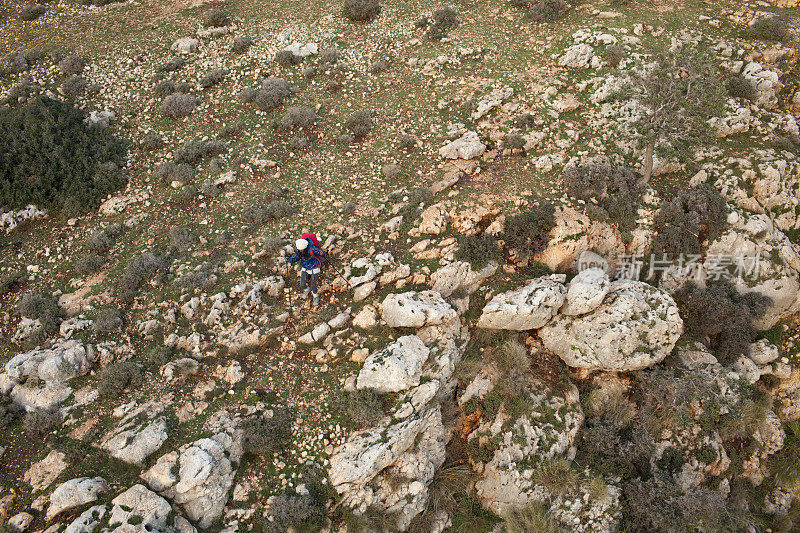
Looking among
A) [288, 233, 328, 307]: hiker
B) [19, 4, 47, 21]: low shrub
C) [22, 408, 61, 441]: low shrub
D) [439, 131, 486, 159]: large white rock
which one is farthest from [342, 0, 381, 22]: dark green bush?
[22, 408, 61, 441]: low shrub

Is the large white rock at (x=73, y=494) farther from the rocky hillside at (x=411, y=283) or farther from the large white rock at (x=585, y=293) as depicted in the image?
the large white rock at (x=585, y=293)

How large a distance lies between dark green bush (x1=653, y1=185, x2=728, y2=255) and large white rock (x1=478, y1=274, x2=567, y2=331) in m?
4.56

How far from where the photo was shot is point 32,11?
73.2 ft

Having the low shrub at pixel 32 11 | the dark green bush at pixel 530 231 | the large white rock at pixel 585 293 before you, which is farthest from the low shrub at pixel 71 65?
the large white rock at pixel 585 293

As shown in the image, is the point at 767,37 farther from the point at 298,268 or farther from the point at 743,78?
the point at 298,268

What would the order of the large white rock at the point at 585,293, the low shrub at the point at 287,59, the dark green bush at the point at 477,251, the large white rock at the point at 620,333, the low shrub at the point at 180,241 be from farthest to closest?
the low shrub at the point at 287,59, the low shrub at the point at 180,241, the dark green bush at the point at 477,251, the large white rock at the point at 585,293, the large white rock at the point at 620,333

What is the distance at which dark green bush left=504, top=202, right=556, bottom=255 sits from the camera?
14039 mm

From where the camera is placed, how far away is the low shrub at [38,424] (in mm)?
10391

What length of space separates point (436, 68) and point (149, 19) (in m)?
15.3

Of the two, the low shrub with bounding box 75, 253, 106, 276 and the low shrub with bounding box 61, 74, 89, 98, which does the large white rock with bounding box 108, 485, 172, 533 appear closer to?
the low shrub with bounding box 75, 253, 106, 276

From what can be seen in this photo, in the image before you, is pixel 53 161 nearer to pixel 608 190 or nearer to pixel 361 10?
pixel 361 10

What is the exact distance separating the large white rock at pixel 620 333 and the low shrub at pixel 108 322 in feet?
40.2

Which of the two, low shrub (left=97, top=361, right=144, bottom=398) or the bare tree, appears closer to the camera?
low shrub (left=97, top=361, right=144, bottom=398)

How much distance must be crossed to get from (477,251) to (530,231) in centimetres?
193
